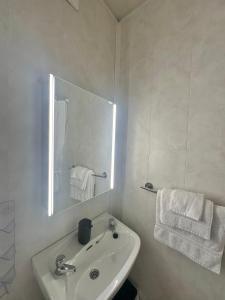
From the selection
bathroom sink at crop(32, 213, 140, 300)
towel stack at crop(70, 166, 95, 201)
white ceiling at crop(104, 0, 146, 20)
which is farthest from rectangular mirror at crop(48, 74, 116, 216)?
white ceiling at crop(104, 0, 146, 20)

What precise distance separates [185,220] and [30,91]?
1082 mm

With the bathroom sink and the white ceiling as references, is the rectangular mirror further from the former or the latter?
the white ceiling

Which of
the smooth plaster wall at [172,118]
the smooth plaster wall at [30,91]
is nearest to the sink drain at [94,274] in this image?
the smooth plaster wall at [30,91]

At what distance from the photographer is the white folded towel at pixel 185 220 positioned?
859mm

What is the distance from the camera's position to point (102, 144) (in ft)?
4.09

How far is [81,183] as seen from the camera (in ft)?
3.45

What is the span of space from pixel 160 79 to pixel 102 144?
624 millimetres

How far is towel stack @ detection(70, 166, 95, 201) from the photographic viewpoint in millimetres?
990

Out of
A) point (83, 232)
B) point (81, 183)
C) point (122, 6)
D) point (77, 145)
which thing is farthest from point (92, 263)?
point (122, 6)

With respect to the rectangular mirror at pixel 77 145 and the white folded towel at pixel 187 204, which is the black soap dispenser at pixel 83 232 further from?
the white folded towel at pixel 187 204

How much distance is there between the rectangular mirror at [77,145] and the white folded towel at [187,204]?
1.75 ft

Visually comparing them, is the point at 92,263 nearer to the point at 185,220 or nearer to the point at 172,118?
the point at 185,220

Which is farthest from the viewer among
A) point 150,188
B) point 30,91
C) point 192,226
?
point 150,188

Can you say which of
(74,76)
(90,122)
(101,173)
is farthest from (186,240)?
(74,76)
